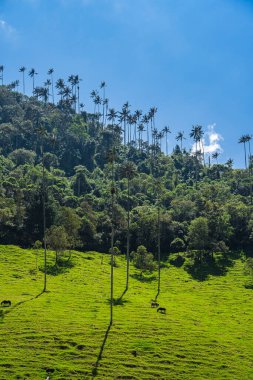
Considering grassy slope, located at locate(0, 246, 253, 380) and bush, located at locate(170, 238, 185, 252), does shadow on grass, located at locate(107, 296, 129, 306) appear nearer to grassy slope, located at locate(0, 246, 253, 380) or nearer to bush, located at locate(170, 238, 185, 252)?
grassy slope, located at locate(0, 246, 253, 380)

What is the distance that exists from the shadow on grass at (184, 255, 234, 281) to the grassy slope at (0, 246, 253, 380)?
646 inches

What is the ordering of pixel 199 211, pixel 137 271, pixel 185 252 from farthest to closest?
pixel 199 211 < pixel 185 252 < pixel 137 271

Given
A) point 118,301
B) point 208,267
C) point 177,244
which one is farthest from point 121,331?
point 177,244

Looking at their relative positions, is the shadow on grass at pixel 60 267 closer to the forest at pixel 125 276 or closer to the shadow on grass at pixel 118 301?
the forest at pixel 125 276

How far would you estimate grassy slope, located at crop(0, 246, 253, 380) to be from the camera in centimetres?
5756

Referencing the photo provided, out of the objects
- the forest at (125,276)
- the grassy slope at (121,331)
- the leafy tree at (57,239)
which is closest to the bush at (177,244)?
the forest at (125,276)

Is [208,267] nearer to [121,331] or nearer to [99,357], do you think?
[121,331]

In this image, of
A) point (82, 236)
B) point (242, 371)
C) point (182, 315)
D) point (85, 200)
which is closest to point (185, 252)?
point (82, 236)

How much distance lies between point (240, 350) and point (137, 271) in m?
63.6

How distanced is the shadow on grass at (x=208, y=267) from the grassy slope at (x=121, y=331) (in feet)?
53.8

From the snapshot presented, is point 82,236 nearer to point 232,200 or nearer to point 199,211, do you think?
point 199,211

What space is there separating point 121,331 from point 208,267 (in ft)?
231

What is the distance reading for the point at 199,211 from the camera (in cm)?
17575

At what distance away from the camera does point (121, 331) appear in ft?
229
